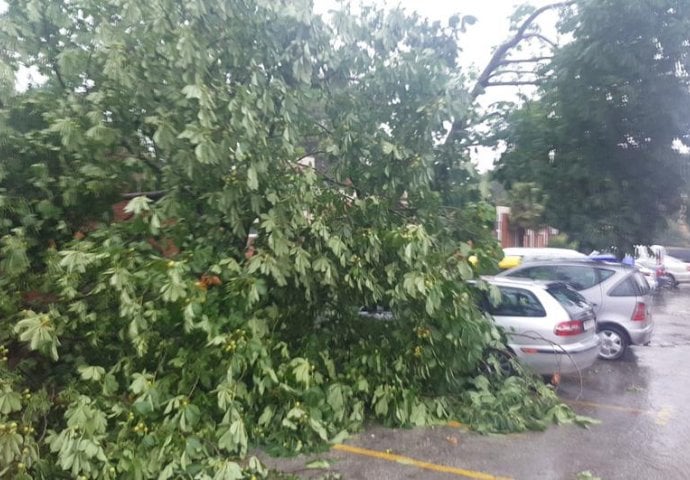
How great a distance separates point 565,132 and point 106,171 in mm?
7021

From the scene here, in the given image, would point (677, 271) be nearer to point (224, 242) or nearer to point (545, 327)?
point (545, 327)

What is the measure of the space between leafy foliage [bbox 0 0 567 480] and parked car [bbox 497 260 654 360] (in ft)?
12.7

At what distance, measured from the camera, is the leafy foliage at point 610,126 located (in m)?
8.72

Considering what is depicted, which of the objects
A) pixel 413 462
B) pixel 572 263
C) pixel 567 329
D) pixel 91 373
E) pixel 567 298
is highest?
pixel 572 263

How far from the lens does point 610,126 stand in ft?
30.3

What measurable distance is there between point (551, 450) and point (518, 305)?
2644mm

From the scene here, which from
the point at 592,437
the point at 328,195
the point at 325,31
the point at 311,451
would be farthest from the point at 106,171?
the point at 592,437

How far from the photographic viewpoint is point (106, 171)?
593 cm

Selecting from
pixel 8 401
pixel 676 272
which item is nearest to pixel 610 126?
pixel 8 401

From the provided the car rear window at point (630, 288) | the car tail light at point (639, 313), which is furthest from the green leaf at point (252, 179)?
the car tail light at point (639, 313)

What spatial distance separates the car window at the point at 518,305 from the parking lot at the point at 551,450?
3.70 ft

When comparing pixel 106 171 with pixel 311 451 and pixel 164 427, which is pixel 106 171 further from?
pixel 311 451

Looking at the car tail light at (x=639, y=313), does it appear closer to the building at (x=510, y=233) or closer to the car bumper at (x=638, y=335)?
the car bumper at (x=638, y=335)

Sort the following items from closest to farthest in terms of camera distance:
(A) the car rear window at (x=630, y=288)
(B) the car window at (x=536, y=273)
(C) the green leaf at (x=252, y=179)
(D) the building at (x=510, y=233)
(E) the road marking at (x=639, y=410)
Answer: (C) the green leaf at (x=252, y=179)
(E) the road marking at (x=639, y=410)
(A) the car rear window at (x=630, y=288)
(B) the car window at (x=536, y=273)
(D) the building at (x=510, y=233)
